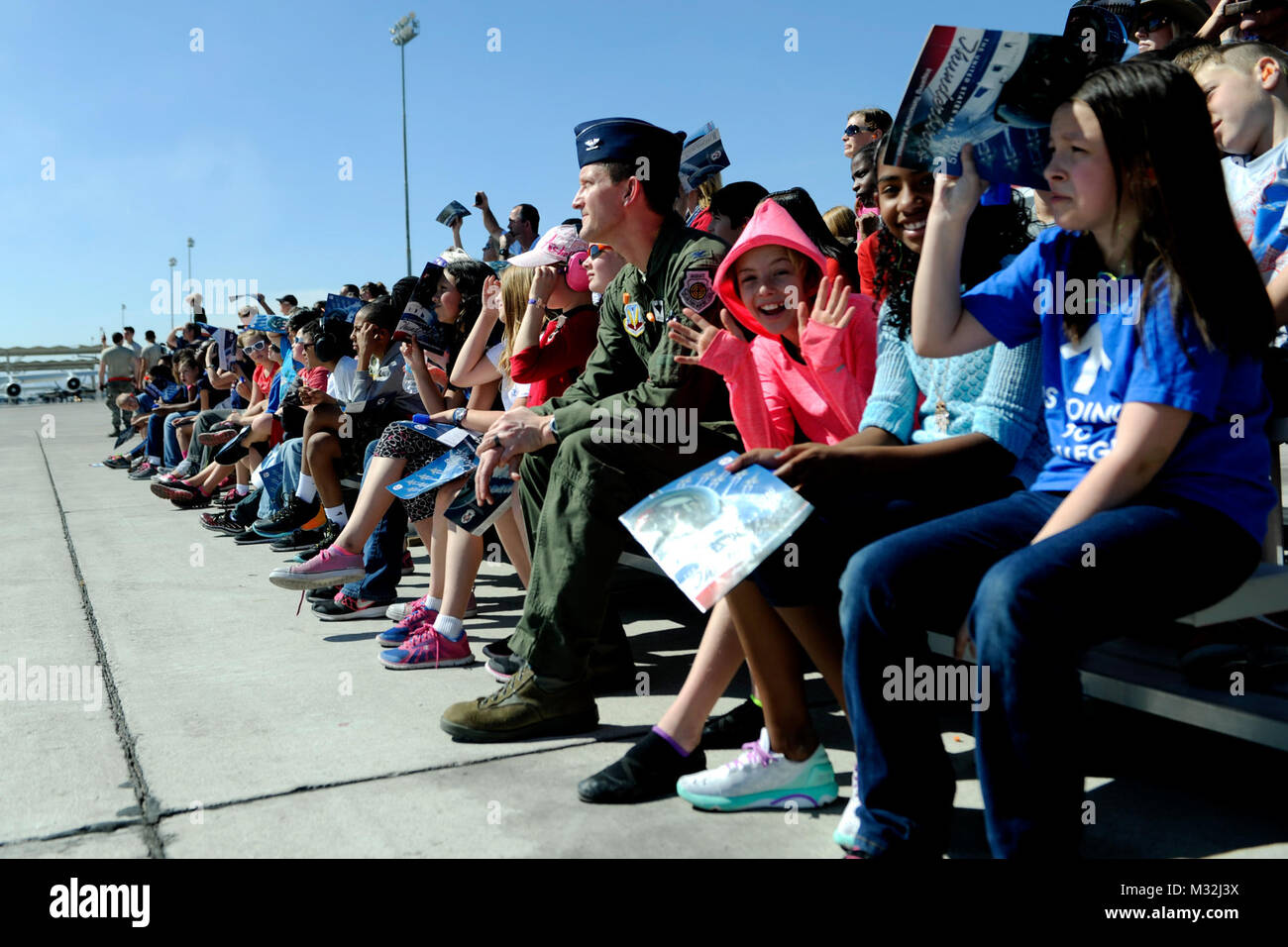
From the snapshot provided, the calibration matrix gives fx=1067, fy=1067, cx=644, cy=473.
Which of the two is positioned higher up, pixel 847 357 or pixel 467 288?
pixel 467 288

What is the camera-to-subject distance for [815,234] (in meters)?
3.52

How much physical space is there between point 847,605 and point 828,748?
1033 millimetres

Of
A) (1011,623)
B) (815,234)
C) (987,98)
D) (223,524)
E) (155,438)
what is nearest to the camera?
(1011,623)

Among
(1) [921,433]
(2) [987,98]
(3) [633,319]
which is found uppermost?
(2) [987,98]

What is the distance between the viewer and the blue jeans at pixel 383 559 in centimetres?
486

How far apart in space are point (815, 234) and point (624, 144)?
70 centimetres

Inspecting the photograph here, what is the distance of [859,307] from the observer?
280 cm

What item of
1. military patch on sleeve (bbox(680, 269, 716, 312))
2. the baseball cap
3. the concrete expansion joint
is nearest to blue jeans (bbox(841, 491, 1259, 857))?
→ military patch on sleeve (bbox(680, 269, 716, 312))

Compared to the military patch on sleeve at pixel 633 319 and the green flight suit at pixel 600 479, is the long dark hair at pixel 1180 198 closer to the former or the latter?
the green flight suit at pixel 600 479

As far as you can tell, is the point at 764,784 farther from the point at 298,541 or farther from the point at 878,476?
the point at 298,541

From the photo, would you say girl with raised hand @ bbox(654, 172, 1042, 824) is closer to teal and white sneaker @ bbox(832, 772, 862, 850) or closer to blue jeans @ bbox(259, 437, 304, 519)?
teal and white sneaker @ bbox(832, 772, 862, 850)

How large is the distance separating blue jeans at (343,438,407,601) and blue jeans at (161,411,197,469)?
24.4ft

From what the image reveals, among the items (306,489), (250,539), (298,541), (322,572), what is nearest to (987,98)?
(322,572)
